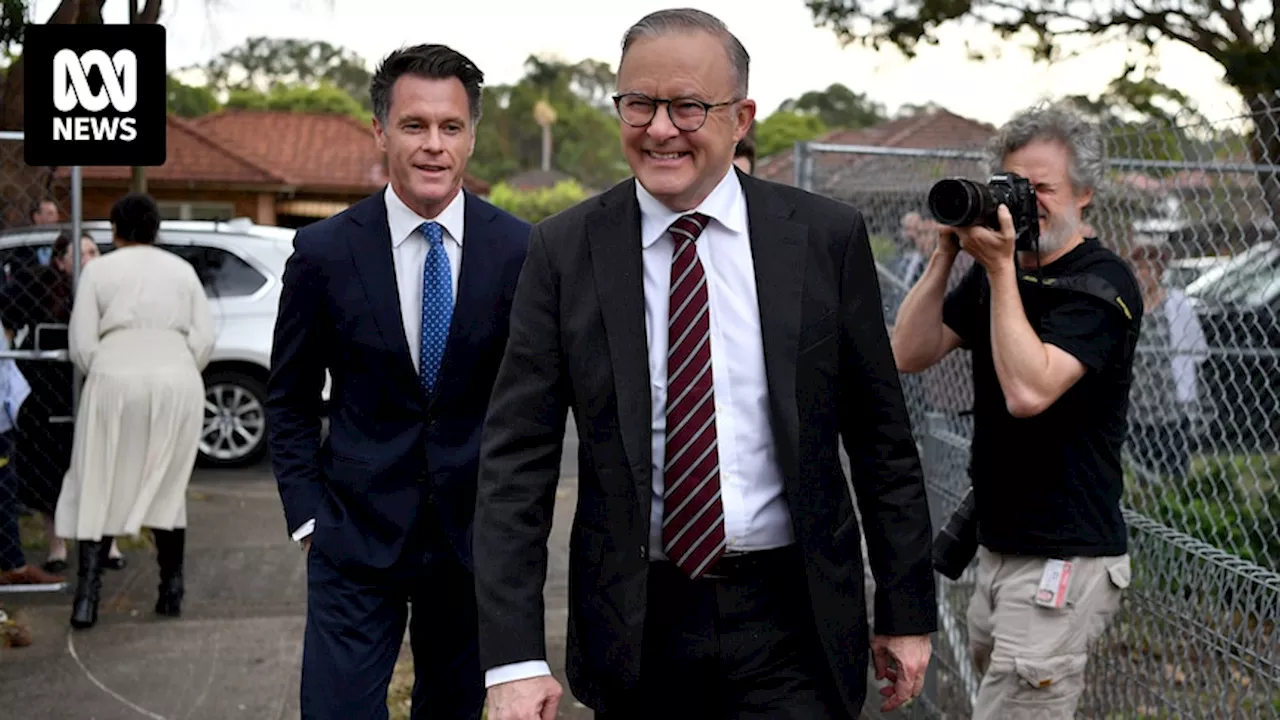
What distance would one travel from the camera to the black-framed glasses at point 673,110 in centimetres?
262

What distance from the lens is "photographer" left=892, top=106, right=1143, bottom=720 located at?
3.34m

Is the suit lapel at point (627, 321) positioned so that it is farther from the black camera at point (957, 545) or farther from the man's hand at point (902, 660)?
the black camera at point (957, 545)

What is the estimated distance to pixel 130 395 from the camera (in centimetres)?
670

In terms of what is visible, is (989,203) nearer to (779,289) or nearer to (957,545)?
(779,289)

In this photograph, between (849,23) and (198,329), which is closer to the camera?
(198,329)

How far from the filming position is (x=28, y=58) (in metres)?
6.14

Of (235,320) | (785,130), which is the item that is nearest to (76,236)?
(235,320)

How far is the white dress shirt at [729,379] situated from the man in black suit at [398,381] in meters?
0.95

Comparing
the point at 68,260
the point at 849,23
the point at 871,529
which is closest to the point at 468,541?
the point at 871,529

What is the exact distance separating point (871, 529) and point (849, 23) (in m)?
9.69

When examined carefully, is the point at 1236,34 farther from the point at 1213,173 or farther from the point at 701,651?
the point at 701,651

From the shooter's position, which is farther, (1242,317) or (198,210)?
(198,210)

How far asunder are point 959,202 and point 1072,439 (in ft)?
2.20

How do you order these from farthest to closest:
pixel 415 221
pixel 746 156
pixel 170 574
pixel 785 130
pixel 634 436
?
1. pixel 785 130
2. pixel 170 574
3. pixel 746 156
4. pixel 415 221
5. pixel 634 436
